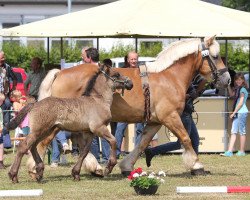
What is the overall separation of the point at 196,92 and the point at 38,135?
283cm

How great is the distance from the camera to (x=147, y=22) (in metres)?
16.1

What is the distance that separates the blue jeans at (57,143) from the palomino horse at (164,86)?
2.02 meters

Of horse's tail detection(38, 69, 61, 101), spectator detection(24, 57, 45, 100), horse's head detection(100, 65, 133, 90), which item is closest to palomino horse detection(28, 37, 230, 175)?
horse's tail detection(38, 69, 61, 101)

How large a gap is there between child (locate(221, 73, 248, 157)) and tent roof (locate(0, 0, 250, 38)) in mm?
1330

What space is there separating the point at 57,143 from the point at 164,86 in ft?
9.88

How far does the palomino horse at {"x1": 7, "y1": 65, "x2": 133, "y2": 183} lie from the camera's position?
1247cm

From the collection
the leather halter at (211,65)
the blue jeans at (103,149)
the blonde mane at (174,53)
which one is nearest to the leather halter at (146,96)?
the blonde mane at (174,53)

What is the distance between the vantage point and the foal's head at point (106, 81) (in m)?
13.0

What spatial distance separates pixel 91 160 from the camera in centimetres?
1336

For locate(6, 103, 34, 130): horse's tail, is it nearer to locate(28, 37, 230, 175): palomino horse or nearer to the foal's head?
locate(28, 37, 230, 175): palomino horse

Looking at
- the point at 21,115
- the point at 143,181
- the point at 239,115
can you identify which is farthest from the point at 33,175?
the point at 239,115

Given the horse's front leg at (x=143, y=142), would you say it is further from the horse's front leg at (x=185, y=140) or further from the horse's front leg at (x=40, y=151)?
the horse's front leg at (x=40, y=151)

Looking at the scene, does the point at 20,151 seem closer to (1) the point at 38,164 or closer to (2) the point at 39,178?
(1) the point at 38,164

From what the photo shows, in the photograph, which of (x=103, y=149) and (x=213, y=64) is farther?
(x=103, y=149)
